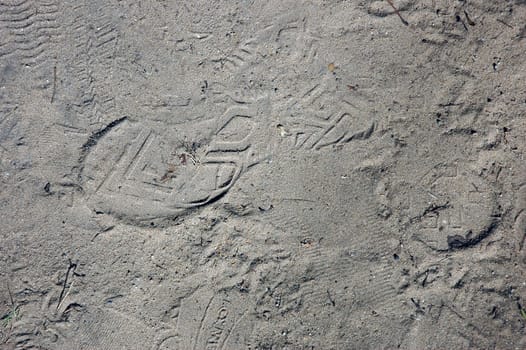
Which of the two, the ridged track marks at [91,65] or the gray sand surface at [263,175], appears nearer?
the gray sand surface at [263,175]

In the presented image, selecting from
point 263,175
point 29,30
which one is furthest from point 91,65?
point 263,175

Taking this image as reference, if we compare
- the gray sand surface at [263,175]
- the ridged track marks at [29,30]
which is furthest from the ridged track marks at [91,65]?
the ridged track marks at [29,30]

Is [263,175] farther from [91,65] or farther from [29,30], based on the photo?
[29,30]

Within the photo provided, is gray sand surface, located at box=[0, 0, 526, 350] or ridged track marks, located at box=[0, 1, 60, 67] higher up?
ridged track marks, located at box=[0, 1, 60, 67]

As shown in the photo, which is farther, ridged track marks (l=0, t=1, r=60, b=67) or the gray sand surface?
ridged track marks (l=0, t=1, r=60, b=67)

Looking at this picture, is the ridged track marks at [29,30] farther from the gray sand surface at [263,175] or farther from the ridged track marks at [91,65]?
the ridged track marks at [91,65]

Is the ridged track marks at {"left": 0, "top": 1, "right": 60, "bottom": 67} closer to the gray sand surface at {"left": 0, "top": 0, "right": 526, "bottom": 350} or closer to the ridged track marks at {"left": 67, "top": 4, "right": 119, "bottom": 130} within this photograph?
the gray sand surface at {"left": 0, "top": 0, "right": 526, "bottom": 350}

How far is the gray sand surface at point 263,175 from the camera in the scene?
3295 mm

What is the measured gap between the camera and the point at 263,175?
3.35m

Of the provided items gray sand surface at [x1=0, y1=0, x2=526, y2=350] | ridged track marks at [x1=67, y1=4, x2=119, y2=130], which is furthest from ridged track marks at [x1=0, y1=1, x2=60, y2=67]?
ridged track marks at [x1=67, y1=4, x2=119, y2=130]

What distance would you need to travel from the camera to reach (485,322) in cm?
329

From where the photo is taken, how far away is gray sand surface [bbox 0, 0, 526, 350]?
3295 millimetres

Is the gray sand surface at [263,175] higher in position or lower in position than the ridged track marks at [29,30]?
lower

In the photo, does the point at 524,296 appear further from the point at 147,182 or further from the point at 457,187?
the point at 147,182
